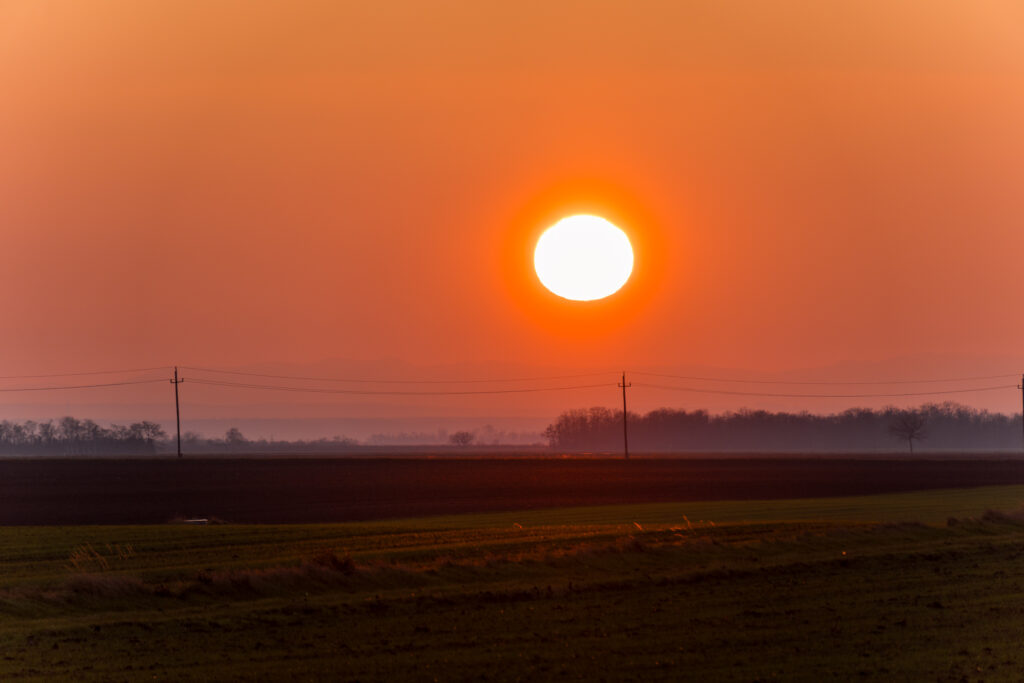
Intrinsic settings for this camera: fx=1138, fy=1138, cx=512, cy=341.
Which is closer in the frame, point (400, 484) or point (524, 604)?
point (524, 604)

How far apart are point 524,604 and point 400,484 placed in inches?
2393

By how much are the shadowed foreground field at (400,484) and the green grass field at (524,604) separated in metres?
21.8

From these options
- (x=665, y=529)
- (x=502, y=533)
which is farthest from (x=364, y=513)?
(x=665, y=529)

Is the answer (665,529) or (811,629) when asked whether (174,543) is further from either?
(811,629)

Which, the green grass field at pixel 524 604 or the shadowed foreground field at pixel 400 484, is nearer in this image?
the green grass field at pixel 524 604

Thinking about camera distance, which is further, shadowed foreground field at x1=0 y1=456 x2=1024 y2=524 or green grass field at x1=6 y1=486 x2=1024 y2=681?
shadowed foreground field at x1=0 y1=456 x2=1024 y2=524

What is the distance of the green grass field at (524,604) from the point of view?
20.5 metres

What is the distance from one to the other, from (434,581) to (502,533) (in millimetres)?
13299

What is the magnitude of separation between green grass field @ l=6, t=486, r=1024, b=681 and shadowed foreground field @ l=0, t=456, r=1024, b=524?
71.5ft

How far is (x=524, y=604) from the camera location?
27297 mm

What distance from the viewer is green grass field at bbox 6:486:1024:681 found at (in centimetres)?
2047

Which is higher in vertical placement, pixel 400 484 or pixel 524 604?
pixel 524 604

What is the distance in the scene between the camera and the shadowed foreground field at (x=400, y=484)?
2559 inches

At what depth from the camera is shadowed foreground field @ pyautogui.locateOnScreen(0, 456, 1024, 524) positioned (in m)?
65.0
